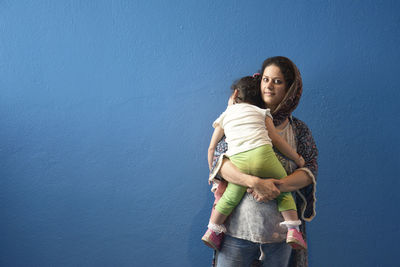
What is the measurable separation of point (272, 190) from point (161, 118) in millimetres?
824

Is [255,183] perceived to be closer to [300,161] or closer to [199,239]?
[300,161]

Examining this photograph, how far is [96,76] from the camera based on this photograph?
182cm

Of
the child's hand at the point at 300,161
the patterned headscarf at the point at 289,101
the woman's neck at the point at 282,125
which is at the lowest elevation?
the child's hand at the point at 300,161

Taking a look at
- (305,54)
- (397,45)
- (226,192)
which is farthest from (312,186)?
(397,45)

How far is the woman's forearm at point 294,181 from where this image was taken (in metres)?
1.31

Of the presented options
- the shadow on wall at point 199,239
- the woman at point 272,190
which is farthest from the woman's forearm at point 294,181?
the shadow on wall at point 199,239

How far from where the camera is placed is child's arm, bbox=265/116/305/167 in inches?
52.7

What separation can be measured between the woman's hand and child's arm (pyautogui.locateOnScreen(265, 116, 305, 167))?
16 cm

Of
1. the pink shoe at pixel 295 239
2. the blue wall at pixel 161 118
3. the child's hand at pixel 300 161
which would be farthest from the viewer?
the blue wall at pixel 161 118

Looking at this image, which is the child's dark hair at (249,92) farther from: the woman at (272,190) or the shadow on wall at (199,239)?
the shadow on wall at (199,239)

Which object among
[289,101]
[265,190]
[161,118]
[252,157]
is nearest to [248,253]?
[265,190]

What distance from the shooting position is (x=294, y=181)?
1328mm

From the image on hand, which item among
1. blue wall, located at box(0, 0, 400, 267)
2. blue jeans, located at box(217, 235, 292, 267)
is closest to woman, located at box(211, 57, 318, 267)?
blue jeans, located at box(217, 235, 292, 267)

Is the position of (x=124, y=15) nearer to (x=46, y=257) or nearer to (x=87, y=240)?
(x=87, y=240)
